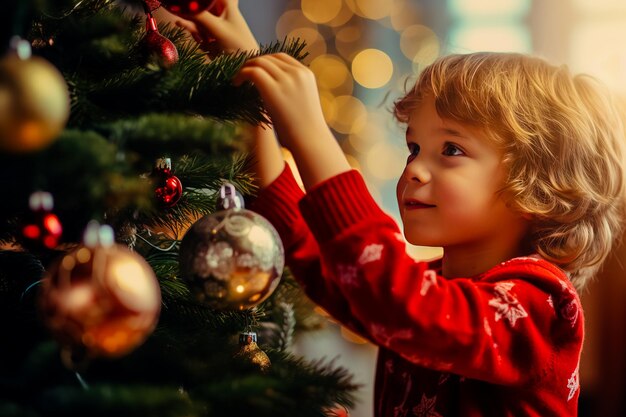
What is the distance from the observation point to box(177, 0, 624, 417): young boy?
67cm

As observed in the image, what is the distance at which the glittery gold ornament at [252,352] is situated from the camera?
0.61m

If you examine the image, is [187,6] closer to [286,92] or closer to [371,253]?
[286,92]

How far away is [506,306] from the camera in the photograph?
743mm

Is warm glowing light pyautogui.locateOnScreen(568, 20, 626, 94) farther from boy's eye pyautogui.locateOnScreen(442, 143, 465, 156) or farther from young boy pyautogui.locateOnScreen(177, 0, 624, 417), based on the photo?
boy's eye pyautogui.locateOnScreen(442, 143, 465, 156)

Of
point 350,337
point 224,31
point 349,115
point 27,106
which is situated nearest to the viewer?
point 27,106

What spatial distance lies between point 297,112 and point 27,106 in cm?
29

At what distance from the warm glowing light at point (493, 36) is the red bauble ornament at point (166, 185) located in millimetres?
Answer: 2718

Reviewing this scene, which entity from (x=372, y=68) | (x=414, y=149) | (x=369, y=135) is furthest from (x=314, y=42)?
(x=414, y=149)

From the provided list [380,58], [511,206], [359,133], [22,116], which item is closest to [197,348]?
[22,116]

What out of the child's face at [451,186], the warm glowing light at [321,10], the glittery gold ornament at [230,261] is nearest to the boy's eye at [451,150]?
the child's face at [451,186]

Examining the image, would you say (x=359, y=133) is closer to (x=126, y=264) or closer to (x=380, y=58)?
(x=380, y=58)

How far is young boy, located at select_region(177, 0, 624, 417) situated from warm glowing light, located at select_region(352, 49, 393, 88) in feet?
6.33

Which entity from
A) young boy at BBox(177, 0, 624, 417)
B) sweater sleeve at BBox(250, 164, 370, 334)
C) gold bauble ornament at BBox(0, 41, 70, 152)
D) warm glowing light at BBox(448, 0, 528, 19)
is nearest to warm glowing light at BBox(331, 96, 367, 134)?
warm glowing light at BBox(448, 0, 528, 19)

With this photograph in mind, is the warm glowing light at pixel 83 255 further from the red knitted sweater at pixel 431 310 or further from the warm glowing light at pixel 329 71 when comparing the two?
the warm glowing light at pixel 329 71
